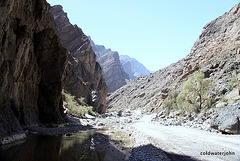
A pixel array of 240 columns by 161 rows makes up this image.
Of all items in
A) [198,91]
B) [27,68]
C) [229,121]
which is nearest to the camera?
[229,121]

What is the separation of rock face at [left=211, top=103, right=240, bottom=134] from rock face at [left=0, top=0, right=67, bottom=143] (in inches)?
624

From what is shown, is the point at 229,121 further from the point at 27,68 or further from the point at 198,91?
the point at 27,68

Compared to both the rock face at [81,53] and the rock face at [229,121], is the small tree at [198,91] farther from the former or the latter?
the rock face at [81,53]

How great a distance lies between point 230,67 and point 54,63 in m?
32.1

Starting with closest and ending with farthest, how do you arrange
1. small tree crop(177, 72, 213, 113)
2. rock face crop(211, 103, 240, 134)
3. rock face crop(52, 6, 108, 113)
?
rock face crop(211, 103, 240, 134)
small tree crop(177, 72, 213, 113)
rock face crop(52, 6, 108, 113)

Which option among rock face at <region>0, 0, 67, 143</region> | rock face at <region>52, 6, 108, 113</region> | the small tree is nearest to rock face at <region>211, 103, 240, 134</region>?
the small tree

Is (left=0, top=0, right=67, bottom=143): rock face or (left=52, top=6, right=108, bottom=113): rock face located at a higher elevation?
(left=52, top=6, right=108, bottom=113): rock face

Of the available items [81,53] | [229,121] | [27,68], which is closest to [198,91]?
[229,121]

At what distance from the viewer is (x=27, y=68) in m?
19.6

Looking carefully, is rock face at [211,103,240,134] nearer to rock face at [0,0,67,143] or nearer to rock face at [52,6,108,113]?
rock face at [0,0,67,143]

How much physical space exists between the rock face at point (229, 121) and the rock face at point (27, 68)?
15861 millimetres

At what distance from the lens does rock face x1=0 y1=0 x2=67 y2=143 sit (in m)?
12.4

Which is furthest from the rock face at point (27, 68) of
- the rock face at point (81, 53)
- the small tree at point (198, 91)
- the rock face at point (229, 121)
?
the rock face at point (81, 53)

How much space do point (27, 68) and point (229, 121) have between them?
20.4 meters
